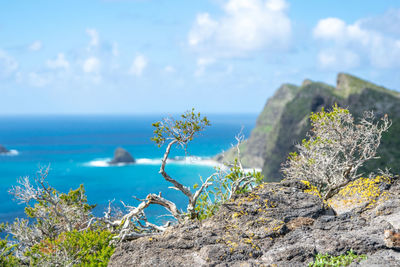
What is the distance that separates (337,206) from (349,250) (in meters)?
5.82

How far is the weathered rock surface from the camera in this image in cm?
1011

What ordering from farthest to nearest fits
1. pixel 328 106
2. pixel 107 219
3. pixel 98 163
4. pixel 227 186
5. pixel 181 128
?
pixel 98 163 → pixel 328 106 → pixel 107 219 → pixel 227 186 → pixel 181 128

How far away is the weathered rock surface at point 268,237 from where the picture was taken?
1011 cm

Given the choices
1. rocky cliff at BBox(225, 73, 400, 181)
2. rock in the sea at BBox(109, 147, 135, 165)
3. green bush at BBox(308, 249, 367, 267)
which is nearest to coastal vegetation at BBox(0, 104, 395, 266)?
green bush at BBox(308, 249, 367, 267)

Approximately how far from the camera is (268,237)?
11.3 meters

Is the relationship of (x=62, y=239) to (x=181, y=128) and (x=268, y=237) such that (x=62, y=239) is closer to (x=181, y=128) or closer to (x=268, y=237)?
(x=181, y=128)

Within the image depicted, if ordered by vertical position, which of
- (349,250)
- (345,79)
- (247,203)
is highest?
(345,79)

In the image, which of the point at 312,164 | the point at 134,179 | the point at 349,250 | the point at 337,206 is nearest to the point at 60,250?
the point at 349,250

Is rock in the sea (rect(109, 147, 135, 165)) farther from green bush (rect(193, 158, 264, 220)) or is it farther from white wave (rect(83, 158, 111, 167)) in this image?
green bush (rect(193, 158, 264, 220))

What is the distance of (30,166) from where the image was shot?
167 m

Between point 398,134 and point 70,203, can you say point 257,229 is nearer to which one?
point 70,203

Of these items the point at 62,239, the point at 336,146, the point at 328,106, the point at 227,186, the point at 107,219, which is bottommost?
the point at 62,239

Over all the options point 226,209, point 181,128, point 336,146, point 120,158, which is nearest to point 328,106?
point 336,146

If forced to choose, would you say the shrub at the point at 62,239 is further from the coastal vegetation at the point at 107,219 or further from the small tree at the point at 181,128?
the small tree at the point at 181,128
